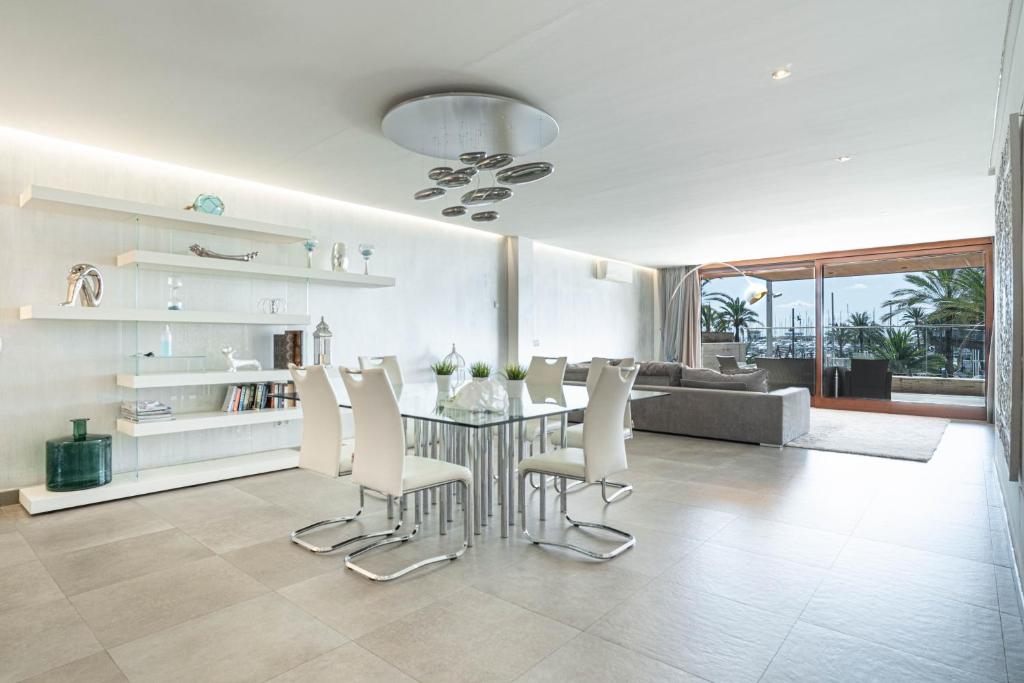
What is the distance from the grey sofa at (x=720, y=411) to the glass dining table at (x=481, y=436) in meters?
2.38

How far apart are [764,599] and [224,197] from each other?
16.1 ft

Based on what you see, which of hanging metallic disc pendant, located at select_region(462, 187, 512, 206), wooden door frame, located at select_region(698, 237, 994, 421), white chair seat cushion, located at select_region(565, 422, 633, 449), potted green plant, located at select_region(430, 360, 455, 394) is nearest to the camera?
hanging metallic disc pendant, located at select_region(462, 187, 512, 206)

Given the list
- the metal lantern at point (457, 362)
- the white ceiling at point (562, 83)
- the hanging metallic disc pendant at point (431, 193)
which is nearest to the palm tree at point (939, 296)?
the white ceiling at point (562, 83)

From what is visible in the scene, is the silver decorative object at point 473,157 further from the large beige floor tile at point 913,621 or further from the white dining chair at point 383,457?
the large beige floor tile at point 913,621

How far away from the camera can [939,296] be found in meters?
8.21

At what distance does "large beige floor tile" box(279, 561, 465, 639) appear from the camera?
7.30 feet

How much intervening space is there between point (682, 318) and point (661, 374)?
4.79 meters

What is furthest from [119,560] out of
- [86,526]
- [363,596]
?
[363,596]

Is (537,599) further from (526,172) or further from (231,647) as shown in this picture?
(526,172)

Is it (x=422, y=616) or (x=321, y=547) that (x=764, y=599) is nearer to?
(x=422, y=616)

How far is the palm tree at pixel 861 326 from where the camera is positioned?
8.83m

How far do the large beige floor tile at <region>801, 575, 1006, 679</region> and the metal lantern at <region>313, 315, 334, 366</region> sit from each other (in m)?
4.38

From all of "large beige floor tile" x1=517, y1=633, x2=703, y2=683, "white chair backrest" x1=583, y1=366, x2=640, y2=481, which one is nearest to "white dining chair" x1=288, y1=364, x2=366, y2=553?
"white chair backrest" x1=583, y1=366, x2=640, y2=481

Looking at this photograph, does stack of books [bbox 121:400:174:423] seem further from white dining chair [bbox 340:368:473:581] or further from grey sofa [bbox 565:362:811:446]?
grey sofa [bbox 565:362:811:446]
